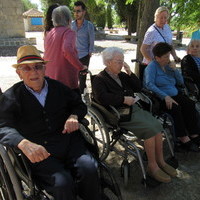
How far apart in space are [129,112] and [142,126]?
0.66ft

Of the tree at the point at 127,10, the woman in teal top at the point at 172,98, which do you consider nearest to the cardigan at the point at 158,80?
the woman in teal top at the point at 172,98

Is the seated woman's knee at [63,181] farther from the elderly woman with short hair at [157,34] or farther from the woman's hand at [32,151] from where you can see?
the elderly woman with short hair at [157,34]

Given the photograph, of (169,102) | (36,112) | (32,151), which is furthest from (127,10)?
(32,151)

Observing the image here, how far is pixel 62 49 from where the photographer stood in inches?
111

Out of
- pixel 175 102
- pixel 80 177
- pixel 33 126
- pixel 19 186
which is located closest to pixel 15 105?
pixel 33 126

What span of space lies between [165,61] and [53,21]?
5.01 ft

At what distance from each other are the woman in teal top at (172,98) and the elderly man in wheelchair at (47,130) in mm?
1223

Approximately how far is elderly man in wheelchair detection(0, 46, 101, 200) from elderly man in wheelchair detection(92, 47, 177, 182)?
1.57 feet

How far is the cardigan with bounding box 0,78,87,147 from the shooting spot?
1.81 metres

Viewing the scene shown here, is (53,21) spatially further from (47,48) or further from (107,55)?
(107,55)

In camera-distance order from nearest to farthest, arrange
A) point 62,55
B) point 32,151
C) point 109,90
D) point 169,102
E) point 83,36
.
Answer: point 32,151, point 109,90, point 169,102, point 62,55, point 83,36

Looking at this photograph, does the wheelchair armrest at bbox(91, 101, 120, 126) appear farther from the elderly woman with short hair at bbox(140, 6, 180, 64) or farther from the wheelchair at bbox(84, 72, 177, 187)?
the elderly woman with short hair at bbox(140, 6, 180, 64)

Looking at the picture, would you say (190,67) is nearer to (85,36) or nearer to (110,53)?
(110,53)

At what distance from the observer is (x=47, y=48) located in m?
3.01
